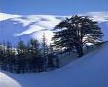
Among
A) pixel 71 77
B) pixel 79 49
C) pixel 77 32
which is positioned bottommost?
pixel 71 77

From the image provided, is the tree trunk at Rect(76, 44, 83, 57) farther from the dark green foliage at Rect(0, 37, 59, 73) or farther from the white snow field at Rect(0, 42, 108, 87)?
the white snow field at Rect(0, 42, 108, 87)

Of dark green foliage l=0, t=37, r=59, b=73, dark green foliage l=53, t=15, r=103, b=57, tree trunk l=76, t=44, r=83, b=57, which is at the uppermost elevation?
dark green foliage l=53, t=15, r=103, b=57

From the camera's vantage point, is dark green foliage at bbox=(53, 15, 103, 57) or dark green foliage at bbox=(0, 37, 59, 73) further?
dark green foliage at bbox=(0, 37, 59, 73)

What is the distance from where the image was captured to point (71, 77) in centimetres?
2939

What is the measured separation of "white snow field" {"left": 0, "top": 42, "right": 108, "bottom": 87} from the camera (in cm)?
2523

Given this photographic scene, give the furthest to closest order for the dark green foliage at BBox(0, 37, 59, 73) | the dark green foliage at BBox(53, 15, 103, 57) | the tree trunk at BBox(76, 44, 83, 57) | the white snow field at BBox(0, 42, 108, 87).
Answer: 1. the dark green foliage at BBox(0, 37, 59, 73)
2. the tree trunk at BBox(76, 44, 83, 57)
3. the dark green foliage at BBox(53, 15, 103, 57)
4. the white snow field at BBox(0, 42, 108, 87)

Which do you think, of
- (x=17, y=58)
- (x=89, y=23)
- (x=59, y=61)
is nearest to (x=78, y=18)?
(x=89, y=23)

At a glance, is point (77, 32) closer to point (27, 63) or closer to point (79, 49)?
point (79, 49)

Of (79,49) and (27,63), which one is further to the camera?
Result: (27,63)

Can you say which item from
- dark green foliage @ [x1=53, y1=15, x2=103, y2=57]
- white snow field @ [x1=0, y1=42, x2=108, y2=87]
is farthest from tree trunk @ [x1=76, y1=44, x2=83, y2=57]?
white snow field @ [x1=0, y1=42, x2=108, y2=87]

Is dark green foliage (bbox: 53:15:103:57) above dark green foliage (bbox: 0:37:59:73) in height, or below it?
above

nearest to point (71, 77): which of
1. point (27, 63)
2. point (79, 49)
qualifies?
point (79, 49)

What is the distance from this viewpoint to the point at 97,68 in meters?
30.0

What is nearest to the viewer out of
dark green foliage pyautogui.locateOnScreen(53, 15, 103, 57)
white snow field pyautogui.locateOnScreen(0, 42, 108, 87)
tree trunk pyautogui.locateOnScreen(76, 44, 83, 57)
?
white snow field pyautogui.locateOnScreen(0, 42, 108, 87)
